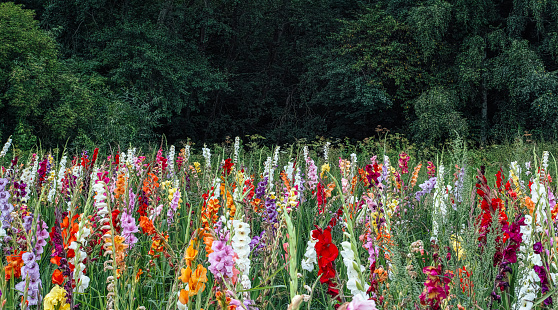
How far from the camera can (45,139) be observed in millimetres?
10922

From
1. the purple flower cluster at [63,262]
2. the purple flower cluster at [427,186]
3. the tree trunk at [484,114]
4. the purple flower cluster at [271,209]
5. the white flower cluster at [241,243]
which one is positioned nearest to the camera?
the white flower cluster at [241,243]

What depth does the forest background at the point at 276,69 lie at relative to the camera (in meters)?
11.0

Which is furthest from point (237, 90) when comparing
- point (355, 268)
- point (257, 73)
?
point (355, 268)

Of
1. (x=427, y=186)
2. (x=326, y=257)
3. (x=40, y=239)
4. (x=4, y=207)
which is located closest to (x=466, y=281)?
(x=326, y=257)

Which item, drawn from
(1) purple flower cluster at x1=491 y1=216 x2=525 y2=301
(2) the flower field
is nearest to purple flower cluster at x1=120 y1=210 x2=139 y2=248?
(2) the flower field

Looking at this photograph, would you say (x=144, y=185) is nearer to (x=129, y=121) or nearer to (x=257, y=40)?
(x=129, y=121)

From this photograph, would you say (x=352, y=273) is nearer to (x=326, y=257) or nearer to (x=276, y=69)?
(x=326, y=257)

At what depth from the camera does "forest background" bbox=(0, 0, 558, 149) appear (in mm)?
11039

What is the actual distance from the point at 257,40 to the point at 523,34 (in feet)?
34.1

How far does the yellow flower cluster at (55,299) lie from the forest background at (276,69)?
10.2 metres

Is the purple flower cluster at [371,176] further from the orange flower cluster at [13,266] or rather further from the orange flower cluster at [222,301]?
the orange flower cluster at [13,266]

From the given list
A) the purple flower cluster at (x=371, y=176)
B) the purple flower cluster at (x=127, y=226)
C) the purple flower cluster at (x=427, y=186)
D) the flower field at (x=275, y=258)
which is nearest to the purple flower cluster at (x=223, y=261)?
the flower field at (x=275, y=258)

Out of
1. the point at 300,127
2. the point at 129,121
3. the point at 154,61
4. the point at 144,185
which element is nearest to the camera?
the point at 144,185

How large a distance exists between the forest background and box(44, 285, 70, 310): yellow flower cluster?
1020cm
